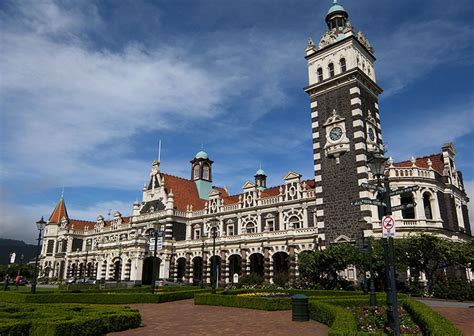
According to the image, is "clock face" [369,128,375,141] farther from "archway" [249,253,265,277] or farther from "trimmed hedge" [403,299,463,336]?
"trimmed hedge" [403,299,463,336]

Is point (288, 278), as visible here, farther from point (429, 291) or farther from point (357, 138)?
point (357, 138)

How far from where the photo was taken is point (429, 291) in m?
29.1

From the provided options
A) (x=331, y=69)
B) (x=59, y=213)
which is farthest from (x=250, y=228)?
(x=59, y=213)

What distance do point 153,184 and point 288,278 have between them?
30.1 m

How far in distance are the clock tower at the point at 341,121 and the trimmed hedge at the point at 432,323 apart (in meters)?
→ 19.5

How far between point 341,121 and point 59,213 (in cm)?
7243

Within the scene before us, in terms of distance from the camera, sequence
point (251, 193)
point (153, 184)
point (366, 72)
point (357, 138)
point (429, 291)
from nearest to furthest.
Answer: point (429, 291) → point (357, 138) → point (366, 72) → point (251, 193) → point (153, 184)

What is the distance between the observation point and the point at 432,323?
38.1ft

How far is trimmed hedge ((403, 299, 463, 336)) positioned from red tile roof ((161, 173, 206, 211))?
1753 inches


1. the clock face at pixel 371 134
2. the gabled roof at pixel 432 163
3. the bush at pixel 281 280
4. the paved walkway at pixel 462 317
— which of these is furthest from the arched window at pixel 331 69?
the paved walkway at pixel 462 317

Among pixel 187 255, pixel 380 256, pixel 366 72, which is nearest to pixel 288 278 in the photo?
pixel 380 256

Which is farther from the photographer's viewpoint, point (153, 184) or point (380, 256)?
point (153, 184)

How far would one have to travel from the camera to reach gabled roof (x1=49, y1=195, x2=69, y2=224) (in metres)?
84.4

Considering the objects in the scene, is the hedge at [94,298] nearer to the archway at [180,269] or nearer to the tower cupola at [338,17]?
the archway at [180,269]
